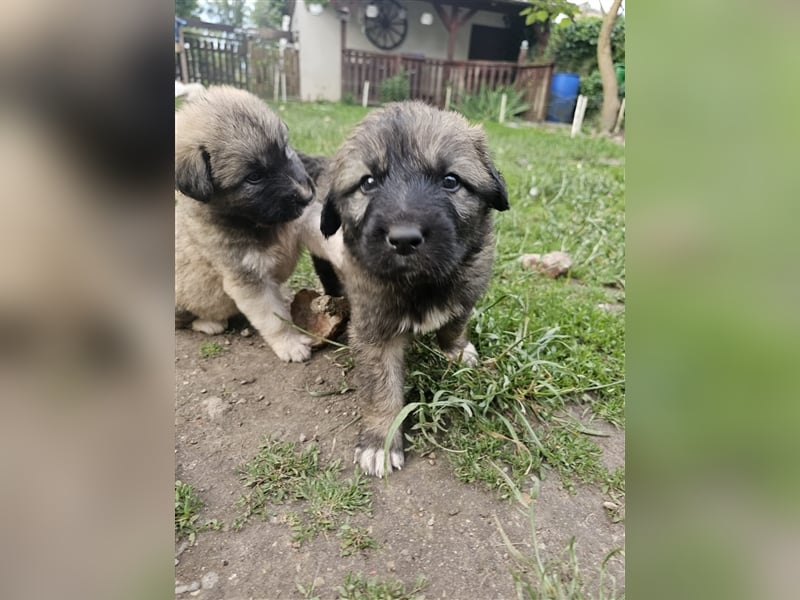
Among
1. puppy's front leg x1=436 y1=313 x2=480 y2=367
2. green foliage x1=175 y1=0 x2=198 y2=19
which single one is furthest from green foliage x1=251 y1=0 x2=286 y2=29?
puppy's front leg x1=436 y1=313 x2=480 y2=367

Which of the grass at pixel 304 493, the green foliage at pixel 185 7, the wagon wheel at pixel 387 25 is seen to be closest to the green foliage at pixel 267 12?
the green foliage at pixel 185 7

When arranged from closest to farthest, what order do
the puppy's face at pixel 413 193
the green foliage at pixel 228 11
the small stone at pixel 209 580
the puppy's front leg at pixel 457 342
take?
the small stone at pixel 209 580
the puppy's face at pixel 413 193
the puppy's front leg at pixel 457 342
the green foliage at pixel 228 11

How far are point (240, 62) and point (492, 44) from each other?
255 cm

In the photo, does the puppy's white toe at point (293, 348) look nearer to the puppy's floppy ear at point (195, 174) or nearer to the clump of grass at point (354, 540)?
the puppy's floppy ear at point (195, 174)

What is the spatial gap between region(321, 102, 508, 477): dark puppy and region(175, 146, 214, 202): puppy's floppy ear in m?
0.63

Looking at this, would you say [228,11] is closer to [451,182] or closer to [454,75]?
[451,182]

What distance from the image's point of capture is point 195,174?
2320 mm

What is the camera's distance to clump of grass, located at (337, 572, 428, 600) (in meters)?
1.37

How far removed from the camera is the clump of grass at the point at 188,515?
4.89ft

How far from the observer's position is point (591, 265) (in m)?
3.48
